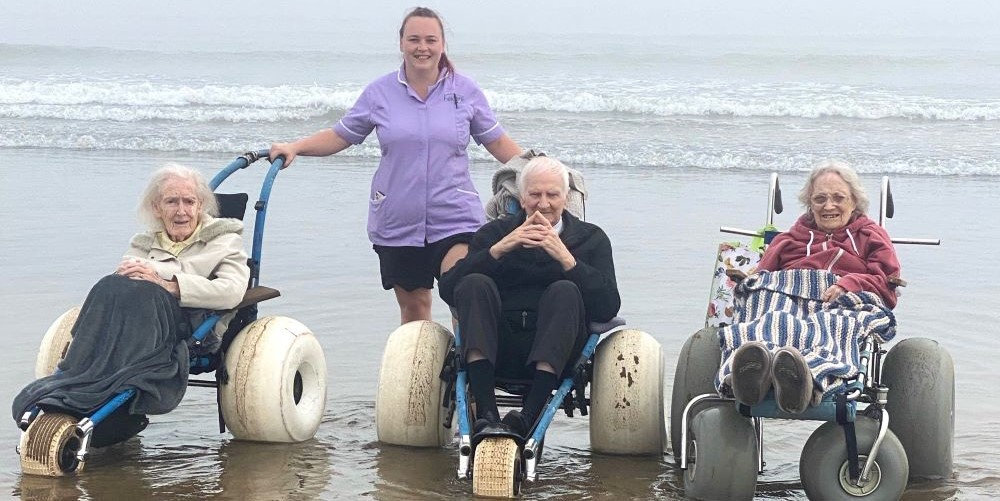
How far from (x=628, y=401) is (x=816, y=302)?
2.76ft

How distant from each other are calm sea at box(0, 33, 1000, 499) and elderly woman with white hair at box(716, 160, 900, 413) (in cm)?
62

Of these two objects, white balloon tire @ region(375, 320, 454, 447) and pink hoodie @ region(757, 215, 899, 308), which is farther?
white balloon tire @ region(375, 320, 454, 447)

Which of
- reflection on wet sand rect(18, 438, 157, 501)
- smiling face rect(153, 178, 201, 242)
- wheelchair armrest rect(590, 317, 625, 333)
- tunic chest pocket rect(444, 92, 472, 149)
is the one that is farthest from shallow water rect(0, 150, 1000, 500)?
tunic chest pocket rect(444, 92, 472, 149)

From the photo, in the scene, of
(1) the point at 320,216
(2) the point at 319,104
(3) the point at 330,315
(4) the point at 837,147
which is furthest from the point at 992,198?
(2) the point at 319,104

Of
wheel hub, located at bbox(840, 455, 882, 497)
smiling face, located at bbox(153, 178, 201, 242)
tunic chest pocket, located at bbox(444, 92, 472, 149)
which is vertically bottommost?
wheel hub, located at bbox(840, 455, 882, 497)

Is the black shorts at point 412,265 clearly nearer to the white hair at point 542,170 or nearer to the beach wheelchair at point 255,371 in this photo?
the beach wheelchair at point 255,371

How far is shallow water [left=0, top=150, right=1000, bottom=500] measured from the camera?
210 inches

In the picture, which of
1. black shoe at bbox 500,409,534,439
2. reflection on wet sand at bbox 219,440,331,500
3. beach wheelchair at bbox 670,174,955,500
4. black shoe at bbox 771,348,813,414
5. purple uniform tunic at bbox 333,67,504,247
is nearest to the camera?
black shoe at bbox 771,348,813,414

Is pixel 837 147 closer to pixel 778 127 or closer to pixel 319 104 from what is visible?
pixel 778 127

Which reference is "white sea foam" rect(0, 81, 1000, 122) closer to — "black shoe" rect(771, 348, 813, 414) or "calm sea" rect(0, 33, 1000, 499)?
"calm sea" rect(0, 33, 1000, 499)

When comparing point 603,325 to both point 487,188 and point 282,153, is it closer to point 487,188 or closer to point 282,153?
point 282,153

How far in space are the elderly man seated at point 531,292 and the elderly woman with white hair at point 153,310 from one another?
95cm

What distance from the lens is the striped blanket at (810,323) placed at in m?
4.90

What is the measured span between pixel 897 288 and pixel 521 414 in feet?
5.04
